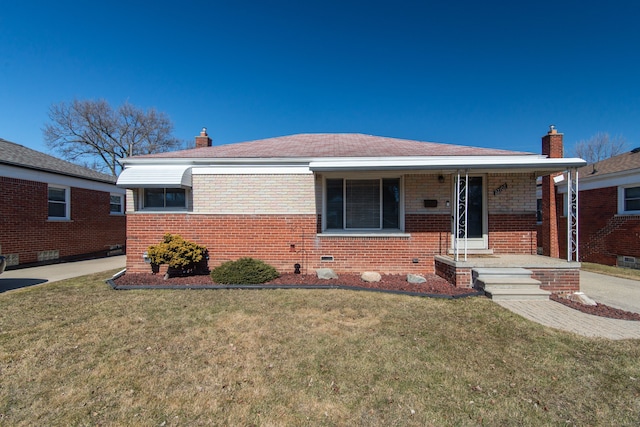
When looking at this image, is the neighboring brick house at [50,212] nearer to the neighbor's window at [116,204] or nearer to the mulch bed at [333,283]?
the neighbor's window at [116,204]

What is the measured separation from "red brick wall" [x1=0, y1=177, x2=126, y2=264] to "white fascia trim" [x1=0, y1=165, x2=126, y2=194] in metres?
0.16

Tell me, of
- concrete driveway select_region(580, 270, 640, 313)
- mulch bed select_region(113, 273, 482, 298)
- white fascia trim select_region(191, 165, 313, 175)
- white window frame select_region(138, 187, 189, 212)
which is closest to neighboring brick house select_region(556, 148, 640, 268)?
concrete driveway select_region(580, 270, 640, 313)

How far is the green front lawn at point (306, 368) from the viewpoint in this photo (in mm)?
2598

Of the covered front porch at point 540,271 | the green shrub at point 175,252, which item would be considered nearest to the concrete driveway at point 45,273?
the green shrub at point 175,252

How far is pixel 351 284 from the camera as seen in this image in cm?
685

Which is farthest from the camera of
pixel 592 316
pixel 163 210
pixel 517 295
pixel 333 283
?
pixel 163 210

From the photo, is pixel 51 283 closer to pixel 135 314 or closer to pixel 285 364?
pixel 135 314

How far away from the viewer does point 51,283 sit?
25.2 ft

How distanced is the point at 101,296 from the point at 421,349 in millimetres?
6512

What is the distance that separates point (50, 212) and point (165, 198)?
289 inches

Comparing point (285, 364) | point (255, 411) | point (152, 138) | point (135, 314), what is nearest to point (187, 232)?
point (135, 314)

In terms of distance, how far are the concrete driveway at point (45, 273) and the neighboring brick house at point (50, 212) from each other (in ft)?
3.13

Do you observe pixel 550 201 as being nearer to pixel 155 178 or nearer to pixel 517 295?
pixel 517 295

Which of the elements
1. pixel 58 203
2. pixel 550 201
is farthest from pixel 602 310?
pixel 58 203
